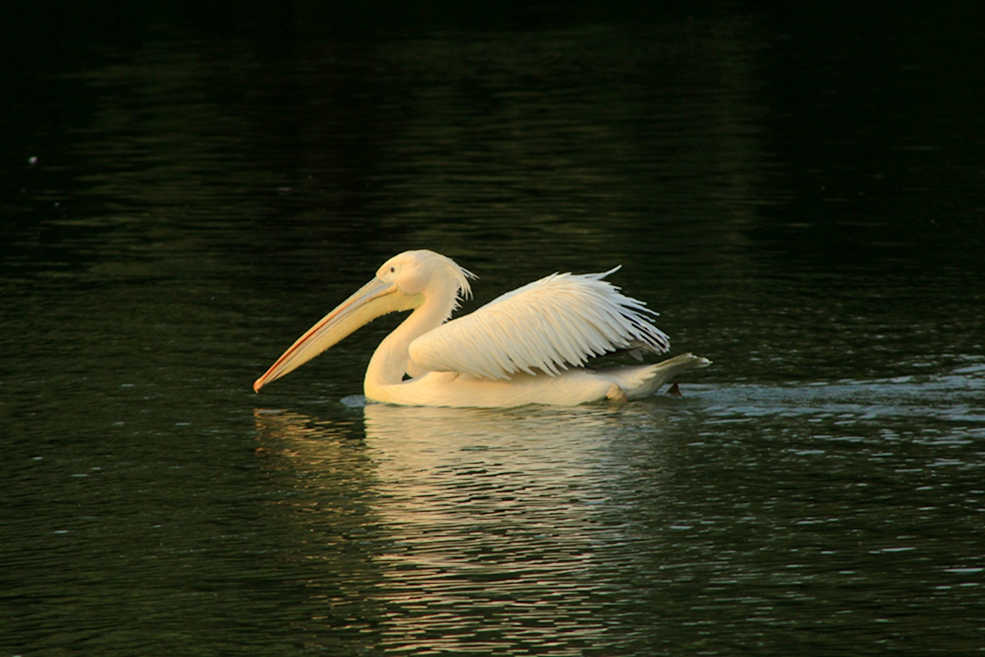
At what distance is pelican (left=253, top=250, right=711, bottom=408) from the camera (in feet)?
26.1

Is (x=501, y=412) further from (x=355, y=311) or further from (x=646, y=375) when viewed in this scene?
(x=355, y=311)

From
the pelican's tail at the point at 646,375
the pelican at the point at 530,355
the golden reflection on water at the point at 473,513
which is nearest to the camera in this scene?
the golden reflection on water at the point at 473,513

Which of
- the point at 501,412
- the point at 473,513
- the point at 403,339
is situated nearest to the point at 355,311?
the point at 403,339

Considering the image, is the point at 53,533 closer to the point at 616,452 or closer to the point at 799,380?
the point at 616,452

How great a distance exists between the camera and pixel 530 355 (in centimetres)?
795

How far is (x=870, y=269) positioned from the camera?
35.9ft

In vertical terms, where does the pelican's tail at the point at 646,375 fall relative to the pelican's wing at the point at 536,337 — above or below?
below

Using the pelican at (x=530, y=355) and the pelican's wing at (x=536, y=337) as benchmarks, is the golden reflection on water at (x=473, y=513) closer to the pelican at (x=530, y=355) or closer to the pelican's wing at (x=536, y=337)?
the pelican at (x=530, y=355)

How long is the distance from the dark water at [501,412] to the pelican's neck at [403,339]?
0.20 metres

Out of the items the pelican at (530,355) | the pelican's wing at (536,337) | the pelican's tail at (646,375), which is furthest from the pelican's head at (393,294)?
the pelican's tail at (646,375)

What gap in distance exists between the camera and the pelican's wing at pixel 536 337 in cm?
795

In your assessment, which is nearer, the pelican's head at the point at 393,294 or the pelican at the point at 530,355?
the pelican at the point at 530,355

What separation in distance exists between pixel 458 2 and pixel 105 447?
95.9ft

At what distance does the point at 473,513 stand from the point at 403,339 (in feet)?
7.98
